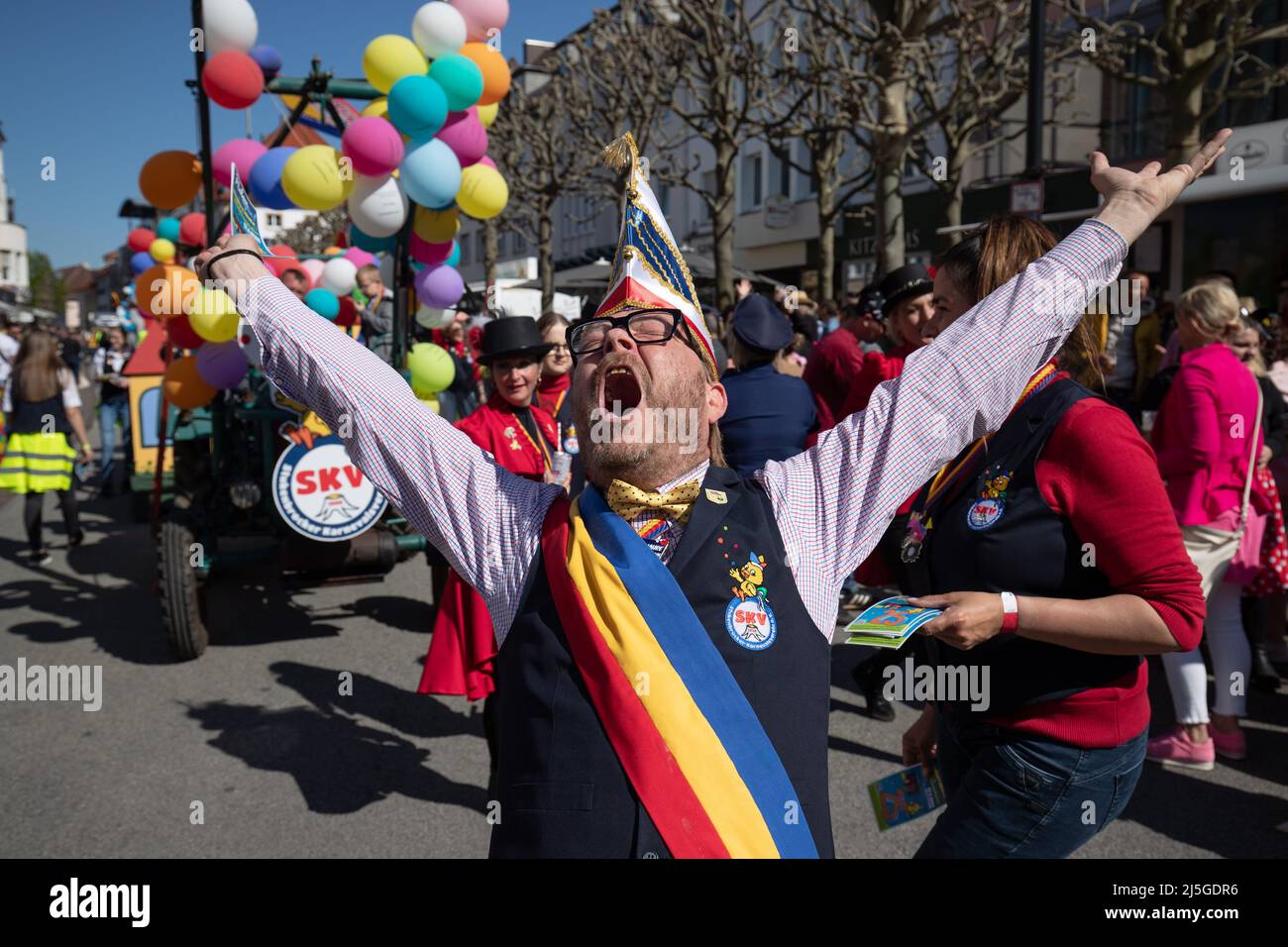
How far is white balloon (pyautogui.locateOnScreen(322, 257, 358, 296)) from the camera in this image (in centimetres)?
677

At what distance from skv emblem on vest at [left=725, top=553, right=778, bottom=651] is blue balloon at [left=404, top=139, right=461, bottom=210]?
449 centimetres

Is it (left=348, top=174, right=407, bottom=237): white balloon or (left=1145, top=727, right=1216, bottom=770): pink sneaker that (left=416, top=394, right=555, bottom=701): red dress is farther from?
(left=1145, top=727, right=1216, bottom=770): pink sneaker

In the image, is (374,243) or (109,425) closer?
(374,243)

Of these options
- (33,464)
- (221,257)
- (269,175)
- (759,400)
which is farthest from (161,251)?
(221,257)

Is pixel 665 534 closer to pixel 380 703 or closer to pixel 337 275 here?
pixel 380 703

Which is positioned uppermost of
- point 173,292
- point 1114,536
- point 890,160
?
point 890,160

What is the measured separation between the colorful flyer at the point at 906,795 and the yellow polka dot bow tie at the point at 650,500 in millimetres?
986

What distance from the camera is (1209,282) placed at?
4309 mm

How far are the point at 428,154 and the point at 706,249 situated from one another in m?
26.1

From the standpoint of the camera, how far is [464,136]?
18.9 ft

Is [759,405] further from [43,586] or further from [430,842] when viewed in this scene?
[43,586]

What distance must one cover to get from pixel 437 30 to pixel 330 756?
4211mm

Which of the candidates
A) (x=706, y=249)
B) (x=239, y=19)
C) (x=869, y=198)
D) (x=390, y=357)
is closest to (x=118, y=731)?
(x=390, y=357)

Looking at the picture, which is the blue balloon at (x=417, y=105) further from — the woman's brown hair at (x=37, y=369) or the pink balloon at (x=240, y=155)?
the woman's brown hair at (x=37, y=369)
